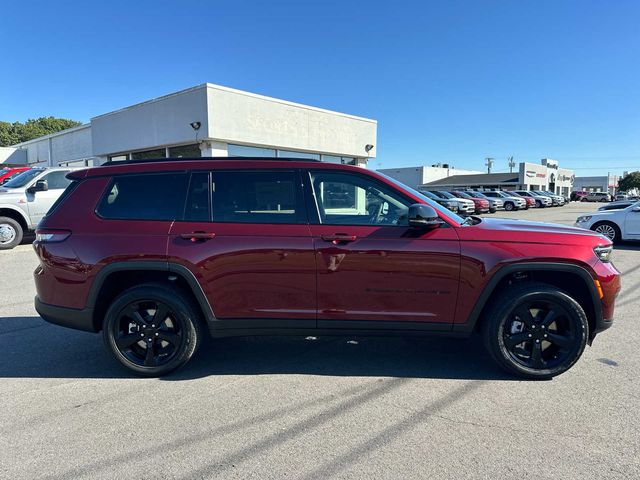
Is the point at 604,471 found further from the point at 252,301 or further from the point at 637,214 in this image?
the point at 637,214

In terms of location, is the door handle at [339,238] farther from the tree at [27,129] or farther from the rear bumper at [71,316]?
the tree at [27,129]

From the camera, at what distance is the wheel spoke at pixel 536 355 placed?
350cm

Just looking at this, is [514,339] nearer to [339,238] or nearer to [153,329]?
[339,238]

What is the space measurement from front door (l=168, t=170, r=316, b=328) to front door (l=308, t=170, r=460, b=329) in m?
0.15

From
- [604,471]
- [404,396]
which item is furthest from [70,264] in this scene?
[604,471]

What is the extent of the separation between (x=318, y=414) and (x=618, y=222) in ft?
40.4

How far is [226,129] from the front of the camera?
51.7ft

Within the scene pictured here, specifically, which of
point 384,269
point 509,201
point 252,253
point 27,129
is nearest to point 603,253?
point 384,269


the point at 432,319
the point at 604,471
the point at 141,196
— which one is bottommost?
the point at 604,471

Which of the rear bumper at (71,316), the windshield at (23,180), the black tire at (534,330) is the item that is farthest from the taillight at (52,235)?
the windshield at (23,180)

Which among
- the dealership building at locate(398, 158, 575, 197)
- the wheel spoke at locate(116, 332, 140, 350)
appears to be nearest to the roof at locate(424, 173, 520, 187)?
the dealership building at locate(398, 158, 575, 197)

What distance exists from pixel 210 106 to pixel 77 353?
41.8 feet

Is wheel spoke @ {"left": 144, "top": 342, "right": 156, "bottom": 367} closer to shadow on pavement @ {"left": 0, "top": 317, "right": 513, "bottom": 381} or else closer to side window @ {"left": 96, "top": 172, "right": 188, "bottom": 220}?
shadow on pavement @ {"left": 0, "top": 317, "right": 513, "bottom": 381}

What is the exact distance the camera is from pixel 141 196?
3.70 m
